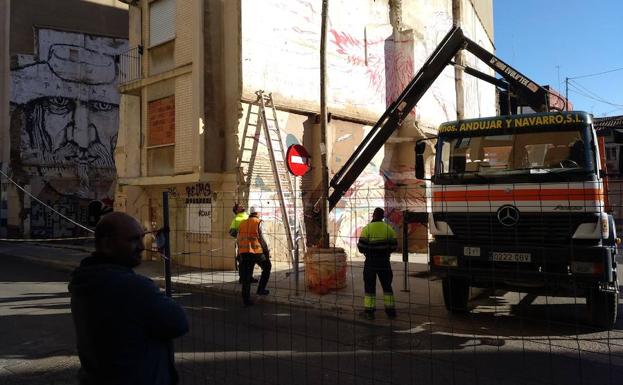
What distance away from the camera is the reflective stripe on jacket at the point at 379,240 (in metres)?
7.81

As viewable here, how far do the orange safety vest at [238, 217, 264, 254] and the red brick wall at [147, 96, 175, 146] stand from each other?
22.1ft

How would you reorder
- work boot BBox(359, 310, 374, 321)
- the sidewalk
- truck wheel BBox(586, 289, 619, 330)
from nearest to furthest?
truck wheel BBox(586, 289, 619, 330), work boot BBox(359, 310, 374, 321), the sidewalk

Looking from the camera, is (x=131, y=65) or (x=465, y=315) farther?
(x=131, y=65)

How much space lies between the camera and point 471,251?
6.92 meters

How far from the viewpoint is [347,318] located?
316 inches

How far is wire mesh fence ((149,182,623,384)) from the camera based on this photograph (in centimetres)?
525

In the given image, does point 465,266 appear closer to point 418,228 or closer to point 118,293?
point 118,293

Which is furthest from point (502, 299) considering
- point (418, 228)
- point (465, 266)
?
point (418, 228)

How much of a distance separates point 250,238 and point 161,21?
950cm

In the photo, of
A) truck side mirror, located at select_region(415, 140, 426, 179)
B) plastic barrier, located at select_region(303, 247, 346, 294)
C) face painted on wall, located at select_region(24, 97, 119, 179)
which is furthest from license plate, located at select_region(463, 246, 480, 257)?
face painted on wall, located at select_region(24, 97, 119, 179)

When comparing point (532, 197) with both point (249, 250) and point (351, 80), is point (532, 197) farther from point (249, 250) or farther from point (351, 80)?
point (351, 80)

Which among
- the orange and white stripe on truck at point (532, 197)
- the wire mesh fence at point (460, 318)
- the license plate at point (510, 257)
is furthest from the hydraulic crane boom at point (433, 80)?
the license plate at point (510, 257)

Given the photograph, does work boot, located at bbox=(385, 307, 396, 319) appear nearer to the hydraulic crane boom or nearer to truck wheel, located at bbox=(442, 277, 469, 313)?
truck wheel, located at bbox=(442, 277, 469, 313)

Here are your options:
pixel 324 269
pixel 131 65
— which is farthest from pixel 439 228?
pixel 131 65
